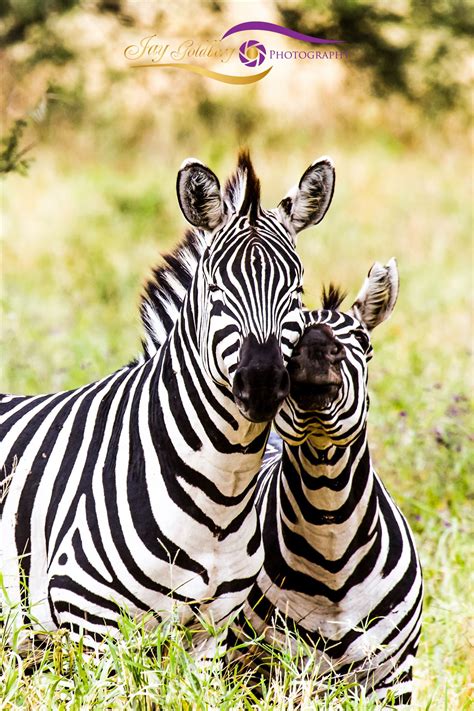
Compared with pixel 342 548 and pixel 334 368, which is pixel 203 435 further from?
pixel 342 548

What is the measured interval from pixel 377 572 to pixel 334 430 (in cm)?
66

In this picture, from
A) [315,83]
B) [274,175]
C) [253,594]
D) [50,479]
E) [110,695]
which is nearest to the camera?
[110,695]

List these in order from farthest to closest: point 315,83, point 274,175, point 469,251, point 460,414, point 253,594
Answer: point 315,83, point 274,175, point 469,251, point 460,414, point 253,594

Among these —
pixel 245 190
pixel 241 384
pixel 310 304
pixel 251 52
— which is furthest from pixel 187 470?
pixel 251 52

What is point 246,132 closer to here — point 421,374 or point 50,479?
point 421,374

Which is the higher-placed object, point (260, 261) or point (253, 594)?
point (260, 261)

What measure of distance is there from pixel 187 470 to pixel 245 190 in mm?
1030

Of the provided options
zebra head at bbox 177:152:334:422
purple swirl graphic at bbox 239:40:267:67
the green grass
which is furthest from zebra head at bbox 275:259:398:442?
purple swirl graphic at bbox 239:40:267:67

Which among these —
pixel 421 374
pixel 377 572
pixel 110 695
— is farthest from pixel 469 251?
pixel 110 695

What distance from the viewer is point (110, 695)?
324 centimetres

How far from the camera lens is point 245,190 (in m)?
3.44

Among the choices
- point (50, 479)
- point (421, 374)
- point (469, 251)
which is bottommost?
point (50, 479)

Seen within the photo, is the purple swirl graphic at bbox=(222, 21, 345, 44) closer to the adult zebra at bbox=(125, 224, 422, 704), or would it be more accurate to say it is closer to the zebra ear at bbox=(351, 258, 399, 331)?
the zebra ear at bbox=(351, 258, 399, 331)

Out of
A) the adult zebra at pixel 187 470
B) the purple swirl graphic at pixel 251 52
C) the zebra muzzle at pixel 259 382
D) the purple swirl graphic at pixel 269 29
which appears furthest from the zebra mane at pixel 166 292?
the purple swirl graphic at pixel 269 29
